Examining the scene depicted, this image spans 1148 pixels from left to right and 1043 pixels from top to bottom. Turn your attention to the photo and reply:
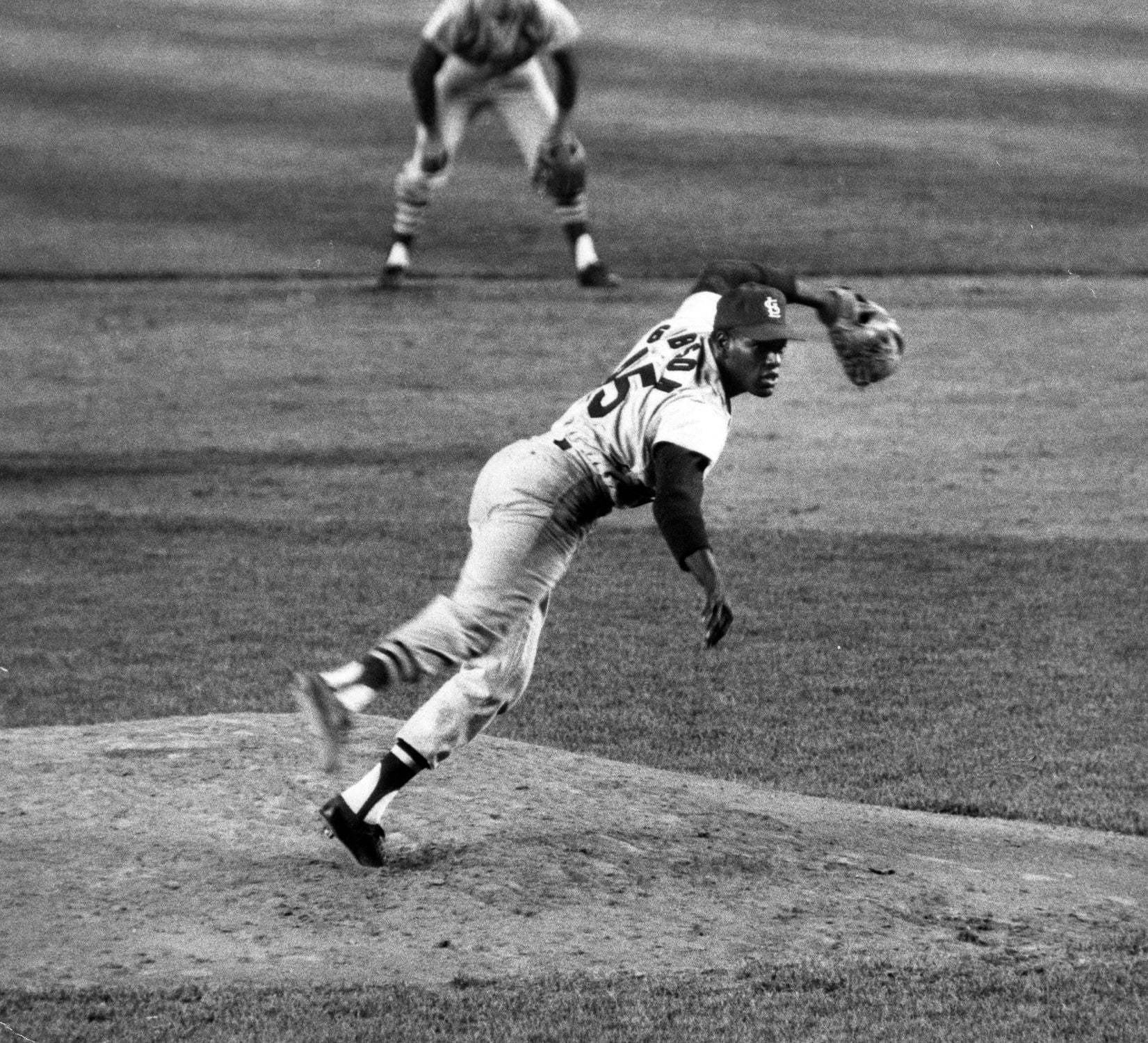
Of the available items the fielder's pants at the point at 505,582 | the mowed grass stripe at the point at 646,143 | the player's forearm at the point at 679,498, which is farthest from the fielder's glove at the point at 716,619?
the mowed grass stripe at the point at 646,143

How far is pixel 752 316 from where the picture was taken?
6023 millimetres

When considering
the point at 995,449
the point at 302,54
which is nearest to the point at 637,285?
the point at 995,449

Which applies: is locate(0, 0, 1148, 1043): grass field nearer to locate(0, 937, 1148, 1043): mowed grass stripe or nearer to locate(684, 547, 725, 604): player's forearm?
locate(0, 937, 1148, 1043): mowed grass stripe

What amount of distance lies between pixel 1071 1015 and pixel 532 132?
11074 mm

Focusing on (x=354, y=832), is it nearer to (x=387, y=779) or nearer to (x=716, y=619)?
(x=387, y=779)

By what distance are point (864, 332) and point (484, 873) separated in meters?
2.21

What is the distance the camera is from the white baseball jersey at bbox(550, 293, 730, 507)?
19.1 feet

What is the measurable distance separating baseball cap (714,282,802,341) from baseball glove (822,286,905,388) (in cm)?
71

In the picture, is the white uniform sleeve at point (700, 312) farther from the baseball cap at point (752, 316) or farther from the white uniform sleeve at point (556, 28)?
the white uniform sleeve at point (556, 28)

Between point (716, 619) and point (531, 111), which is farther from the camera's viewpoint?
point (531, 111)

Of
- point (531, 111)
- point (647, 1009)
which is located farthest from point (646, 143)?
point (647, 1009)

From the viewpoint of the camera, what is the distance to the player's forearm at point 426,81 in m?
14.6

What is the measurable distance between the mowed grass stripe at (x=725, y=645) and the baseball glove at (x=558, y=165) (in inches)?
159

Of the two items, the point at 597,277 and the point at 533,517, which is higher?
the point at 533,517
